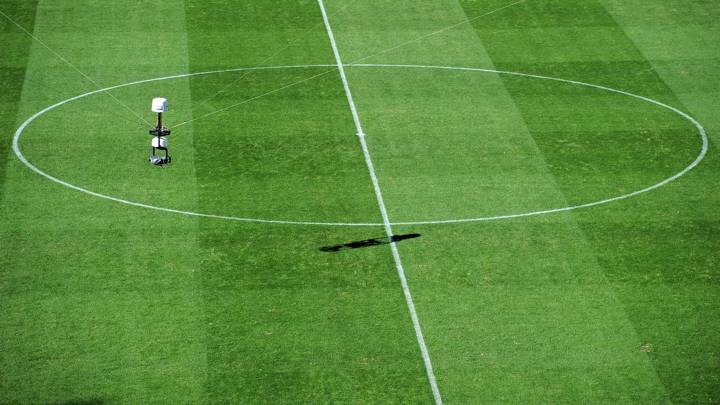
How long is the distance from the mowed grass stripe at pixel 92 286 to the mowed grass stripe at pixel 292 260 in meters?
0.68

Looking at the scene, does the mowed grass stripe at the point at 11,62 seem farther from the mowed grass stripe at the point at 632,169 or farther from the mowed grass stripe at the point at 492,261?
the mowed grass stripe at the point at 632,169

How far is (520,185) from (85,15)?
1674 cm

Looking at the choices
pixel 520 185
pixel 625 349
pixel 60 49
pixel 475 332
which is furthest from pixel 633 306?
pixel 60 49

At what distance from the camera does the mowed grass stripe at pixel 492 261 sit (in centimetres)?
2230

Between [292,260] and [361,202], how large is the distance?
3.25 meters

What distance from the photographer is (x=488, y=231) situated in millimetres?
27188

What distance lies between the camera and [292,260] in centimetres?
2573

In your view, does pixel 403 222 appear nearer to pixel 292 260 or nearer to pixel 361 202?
pixel 361 202

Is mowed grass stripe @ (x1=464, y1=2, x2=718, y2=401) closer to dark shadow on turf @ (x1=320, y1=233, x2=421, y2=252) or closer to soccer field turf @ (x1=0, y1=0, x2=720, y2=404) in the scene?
soccer field turf @ (x1=0, y1=0, x2=720, y2=404)

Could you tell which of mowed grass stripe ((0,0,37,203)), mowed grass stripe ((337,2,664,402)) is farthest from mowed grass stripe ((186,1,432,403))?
mowed grass stripe ((0,0,37,203))

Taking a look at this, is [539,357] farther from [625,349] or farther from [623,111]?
[623,111]

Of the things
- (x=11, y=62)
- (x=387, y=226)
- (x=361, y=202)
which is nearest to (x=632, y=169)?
(x=387, y=226)

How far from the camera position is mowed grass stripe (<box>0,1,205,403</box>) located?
21781mm

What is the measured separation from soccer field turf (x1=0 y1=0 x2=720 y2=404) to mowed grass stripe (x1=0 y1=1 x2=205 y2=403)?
0.06 meters
